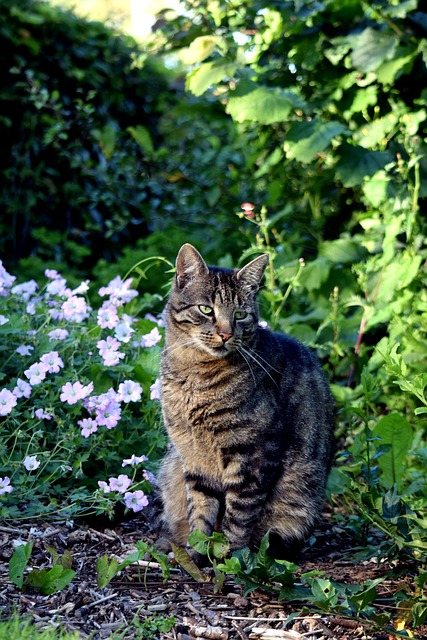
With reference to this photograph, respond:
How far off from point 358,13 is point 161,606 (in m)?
3.44

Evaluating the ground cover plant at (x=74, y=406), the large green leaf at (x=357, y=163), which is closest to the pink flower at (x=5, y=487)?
the ground cover plant at (x=74, y=406)

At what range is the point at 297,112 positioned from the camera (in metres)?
5.07

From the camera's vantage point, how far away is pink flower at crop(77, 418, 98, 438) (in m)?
3.32

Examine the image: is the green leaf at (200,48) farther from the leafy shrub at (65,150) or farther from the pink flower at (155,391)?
the pink flower at (155,391)

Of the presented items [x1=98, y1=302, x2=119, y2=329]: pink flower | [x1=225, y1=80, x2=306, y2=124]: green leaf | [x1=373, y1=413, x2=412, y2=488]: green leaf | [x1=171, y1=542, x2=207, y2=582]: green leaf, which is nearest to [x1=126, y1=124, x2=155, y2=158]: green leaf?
[x1=225, y1=80, x2=306, y2=124]: green leaf

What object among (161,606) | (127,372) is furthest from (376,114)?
(161,606)

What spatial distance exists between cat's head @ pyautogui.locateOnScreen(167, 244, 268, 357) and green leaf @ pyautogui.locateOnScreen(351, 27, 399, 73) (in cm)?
164

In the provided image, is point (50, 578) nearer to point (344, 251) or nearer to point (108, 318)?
point (108, 318)

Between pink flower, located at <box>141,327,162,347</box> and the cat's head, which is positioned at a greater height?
the cat's head

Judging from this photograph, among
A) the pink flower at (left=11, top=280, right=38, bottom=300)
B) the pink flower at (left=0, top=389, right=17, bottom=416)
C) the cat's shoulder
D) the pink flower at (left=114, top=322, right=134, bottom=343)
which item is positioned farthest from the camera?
the pink flower at (left=11, top=280, right=38, bottom=300)

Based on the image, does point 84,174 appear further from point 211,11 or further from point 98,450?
point 98,450

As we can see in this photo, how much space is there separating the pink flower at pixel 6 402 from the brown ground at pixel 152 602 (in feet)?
1.44

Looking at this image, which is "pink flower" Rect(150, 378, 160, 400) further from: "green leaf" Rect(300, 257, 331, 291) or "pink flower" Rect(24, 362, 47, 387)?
"green leaf" Rect(300, 257, 331, 291)

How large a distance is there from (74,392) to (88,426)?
147 millimetres
